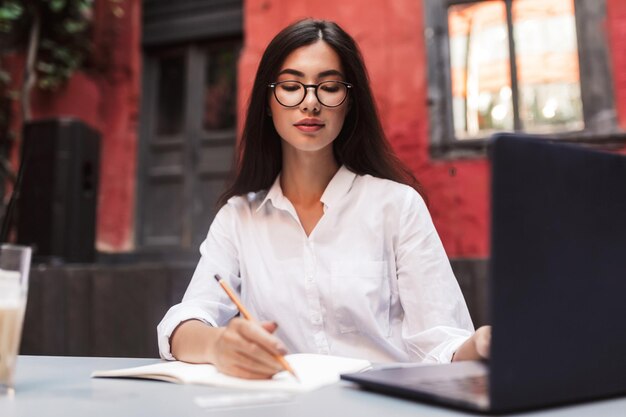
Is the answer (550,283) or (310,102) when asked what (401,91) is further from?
(550,283)

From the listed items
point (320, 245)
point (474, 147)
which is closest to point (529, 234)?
point (320, 245)

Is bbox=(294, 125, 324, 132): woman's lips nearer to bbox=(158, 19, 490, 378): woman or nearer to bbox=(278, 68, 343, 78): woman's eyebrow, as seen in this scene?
bbox=(158, 19, 490, 378): woman

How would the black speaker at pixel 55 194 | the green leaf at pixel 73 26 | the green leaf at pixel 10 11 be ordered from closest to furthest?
the black speaker at pixel 55 194
the green leaf at pixel 10 11
the green leaf at pixel 73 26

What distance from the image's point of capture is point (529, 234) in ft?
1.54

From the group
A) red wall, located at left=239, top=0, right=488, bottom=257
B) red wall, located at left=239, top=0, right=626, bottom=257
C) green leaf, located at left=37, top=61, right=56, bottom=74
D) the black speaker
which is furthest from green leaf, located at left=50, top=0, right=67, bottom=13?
the black speaker

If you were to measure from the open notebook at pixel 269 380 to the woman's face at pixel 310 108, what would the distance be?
23.0 inches

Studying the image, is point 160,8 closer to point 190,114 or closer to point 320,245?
point 190,114

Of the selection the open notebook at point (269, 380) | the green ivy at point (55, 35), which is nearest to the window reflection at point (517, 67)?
the open notebook at point (269, 380)

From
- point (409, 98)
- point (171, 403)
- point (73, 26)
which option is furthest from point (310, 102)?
point (73, 26)

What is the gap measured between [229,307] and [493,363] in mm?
884

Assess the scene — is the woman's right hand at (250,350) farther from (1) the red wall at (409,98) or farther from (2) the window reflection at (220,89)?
(2) the window reflection at (220,89)

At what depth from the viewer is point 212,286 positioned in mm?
1271

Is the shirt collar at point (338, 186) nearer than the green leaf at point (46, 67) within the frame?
Yes

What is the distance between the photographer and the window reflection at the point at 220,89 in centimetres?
511
